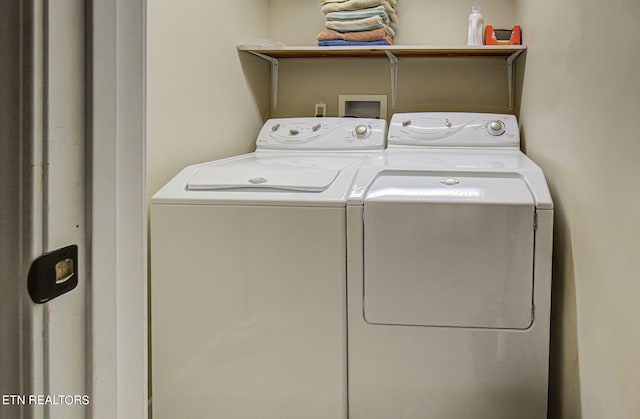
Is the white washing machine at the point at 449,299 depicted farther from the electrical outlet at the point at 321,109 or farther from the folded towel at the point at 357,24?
the electrical outlet at the point at 321,109

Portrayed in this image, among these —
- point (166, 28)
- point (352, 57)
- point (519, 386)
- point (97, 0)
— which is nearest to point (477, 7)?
point (352, 57)

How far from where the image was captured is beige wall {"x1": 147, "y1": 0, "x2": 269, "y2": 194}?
6.31 ft

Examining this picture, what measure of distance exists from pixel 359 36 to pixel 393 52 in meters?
0.22

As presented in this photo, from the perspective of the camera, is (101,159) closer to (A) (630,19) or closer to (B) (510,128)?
(A) (630,19)

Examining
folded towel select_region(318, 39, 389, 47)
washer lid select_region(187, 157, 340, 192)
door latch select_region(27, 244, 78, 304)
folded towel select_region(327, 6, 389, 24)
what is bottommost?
door latch select_region(27, 244, 78, 304)

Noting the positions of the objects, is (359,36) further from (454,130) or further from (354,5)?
(454,130)

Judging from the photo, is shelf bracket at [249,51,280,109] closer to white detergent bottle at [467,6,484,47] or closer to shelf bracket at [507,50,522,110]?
white detergent bottle at [467,6,484,47]

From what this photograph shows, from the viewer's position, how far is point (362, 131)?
2643 mm

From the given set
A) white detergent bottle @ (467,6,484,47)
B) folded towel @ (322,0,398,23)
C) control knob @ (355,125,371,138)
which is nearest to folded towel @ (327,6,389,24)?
folded towel @ (322,0,398,23)

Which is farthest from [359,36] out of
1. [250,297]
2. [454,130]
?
[250,297]

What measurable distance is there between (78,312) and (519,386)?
1.43 meters

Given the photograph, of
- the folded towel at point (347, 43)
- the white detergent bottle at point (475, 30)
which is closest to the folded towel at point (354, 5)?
the folded towel at point (347, 43)

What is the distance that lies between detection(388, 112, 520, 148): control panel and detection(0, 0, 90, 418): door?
2176 millimetres

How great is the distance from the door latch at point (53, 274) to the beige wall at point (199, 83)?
1359mm
